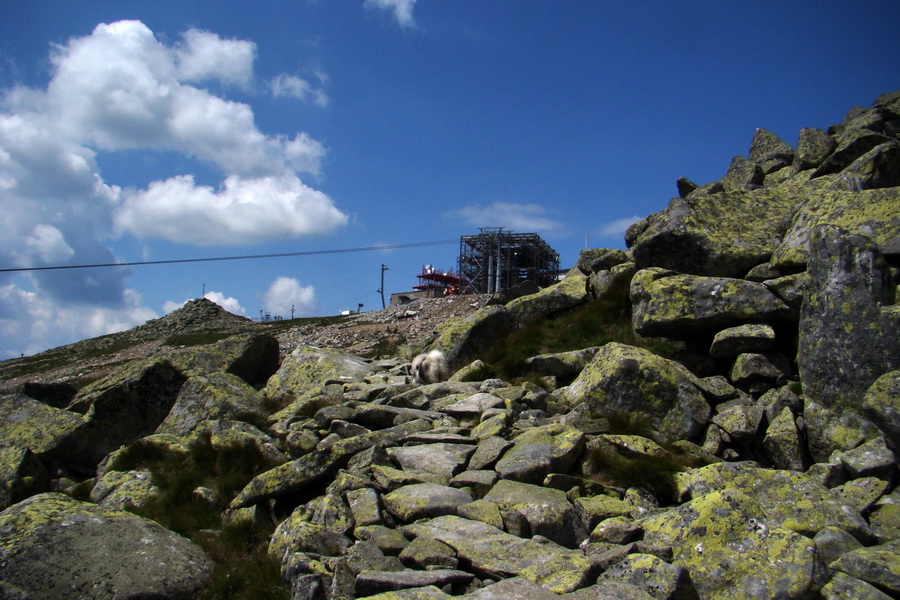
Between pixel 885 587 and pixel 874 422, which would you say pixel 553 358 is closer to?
pixel 874 422

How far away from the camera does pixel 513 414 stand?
10672mm

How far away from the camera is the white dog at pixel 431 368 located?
1518cm

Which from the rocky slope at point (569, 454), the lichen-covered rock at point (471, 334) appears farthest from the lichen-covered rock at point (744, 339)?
the lichen-covered rock at point (471, 334)

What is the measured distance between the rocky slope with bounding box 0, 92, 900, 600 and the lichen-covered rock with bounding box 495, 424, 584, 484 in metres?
0.05

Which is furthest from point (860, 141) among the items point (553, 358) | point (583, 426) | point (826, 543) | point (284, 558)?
point (284, 558)

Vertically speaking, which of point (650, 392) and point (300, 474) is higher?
point (650, 392)

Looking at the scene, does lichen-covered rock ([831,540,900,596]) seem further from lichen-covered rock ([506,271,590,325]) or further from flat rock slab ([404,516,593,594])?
lichen-covered rock ([506,271,590,325])

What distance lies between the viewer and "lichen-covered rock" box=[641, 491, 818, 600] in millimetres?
5504

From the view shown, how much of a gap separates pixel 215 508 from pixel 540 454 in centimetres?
557

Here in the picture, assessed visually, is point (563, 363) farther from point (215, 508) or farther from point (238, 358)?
point (238, 358)

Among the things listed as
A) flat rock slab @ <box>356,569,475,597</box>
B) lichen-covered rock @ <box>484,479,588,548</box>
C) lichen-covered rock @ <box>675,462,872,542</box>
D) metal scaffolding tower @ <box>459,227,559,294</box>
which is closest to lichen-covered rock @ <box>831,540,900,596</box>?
lichen-covered rock @ <box>675,462,872,542</box>

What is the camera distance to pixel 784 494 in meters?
7.00

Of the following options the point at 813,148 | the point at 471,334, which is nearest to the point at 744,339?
the point at 471,334

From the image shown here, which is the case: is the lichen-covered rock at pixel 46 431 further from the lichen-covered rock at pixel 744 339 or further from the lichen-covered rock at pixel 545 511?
the lichen-covered rock at pixel 744 339
